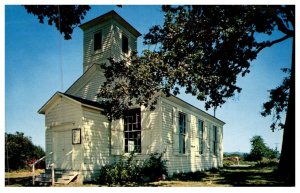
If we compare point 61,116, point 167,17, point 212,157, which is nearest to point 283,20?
point 167,17

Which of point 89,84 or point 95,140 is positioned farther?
point 89,84

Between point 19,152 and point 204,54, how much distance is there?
15410mm

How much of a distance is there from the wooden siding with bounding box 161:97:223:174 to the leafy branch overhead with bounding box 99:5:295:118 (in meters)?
2.76

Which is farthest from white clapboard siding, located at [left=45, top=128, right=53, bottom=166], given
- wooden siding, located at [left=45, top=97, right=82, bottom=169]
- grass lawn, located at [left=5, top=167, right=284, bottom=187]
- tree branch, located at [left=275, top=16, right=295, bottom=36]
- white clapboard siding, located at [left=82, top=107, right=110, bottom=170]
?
tree branch, located at [left=275, top=16, right=295, bottom=36]

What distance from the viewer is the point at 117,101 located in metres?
11.6

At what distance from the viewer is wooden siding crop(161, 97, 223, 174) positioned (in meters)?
13.5

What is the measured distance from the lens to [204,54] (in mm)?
11086

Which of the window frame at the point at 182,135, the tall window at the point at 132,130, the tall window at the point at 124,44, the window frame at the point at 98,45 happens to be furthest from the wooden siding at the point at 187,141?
the window frame at the point at 98,45

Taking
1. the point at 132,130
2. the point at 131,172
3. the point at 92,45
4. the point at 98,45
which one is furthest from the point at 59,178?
the point at 92,45

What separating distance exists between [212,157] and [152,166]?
968 centimetres

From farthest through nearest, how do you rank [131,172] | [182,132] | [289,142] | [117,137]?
[182,132]
[117,137]
[131,172]
[289,142]

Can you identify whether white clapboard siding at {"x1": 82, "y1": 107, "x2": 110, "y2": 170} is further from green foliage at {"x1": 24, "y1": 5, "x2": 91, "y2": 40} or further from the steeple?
the steeple

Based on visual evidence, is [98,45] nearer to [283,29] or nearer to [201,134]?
[201,134]
